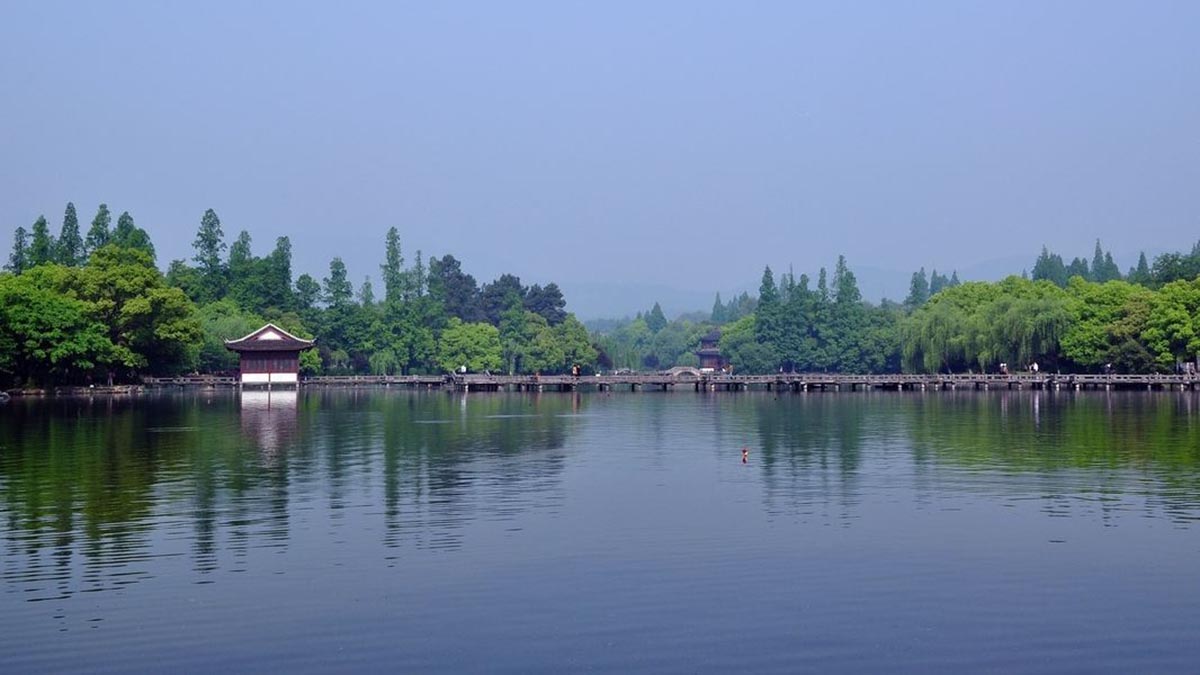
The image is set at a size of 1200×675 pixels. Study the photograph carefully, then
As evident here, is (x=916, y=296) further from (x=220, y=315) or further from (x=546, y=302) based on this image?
(x=220, y=315)

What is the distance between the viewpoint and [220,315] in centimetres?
11606

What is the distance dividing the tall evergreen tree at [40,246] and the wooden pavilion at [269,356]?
20904mm

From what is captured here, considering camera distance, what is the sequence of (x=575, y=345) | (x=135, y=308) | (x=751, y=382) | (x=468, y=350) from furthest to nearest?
1. (x=575, y=345)
2. (x=468, y=350)
3. (x=751, y=382)
4. (x=135, y=308)

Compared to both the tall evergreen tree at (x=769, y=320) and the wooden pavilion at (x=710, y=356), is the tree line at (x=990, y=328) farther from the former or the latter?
the wooden pavilion at (x=710, y=356)

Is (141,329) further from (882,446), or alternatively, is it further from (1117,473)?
(1117,473)

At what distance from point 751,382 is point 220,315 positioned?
46.1 meters

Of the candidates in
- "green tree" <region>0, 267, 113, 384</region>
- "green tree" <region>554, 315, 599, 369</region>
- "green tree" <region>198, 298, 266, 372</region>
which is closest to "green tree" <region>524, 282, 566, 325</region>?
"green tree" <region>554, 315, 599, 369</region>

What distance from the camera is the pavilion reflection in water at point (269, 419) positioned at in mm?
49469

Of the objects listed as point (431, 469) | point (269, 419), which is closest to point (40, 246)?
point (269, 419)

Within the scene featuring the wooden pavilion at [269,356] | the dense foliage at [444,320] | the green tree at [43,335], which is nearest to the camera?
the green tree at [43,335]

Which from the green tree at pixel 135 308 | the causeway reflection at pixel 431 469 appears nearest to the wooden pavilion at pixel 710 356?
the green tree at pixel 135 308

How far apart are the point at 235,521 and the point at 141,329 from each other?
7174 cm

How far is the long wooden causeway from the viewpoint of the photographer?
324ft

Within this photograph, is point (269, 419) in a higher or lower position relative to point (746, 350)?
lower
